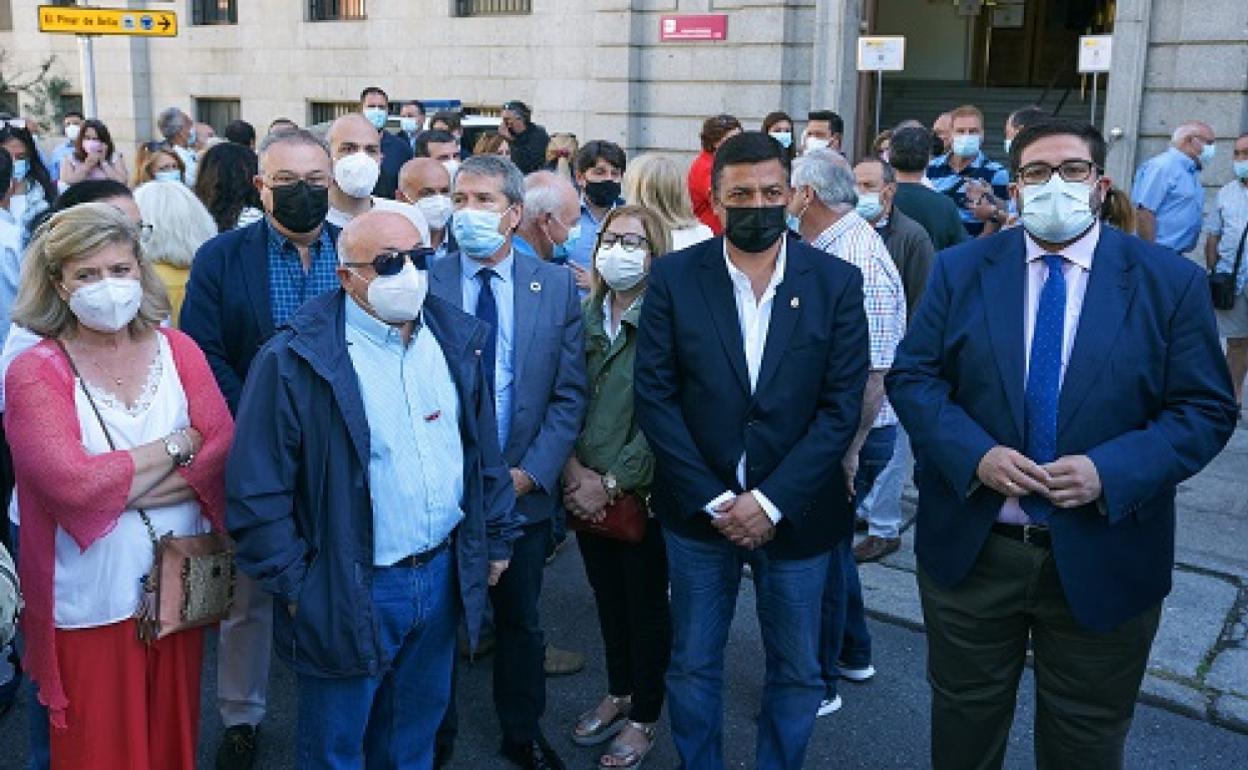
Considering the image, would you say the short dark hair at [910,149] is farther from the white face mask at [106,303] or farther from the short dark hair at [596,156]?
the white face mask at [106,303]

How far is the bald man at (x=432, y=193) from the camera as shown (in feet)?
17.5

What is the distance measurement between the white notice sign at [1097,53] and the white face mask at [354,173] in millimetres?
8140

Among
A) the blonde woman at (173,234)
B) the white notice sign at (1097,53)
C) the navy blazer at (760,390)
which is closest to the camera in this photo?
the navy blazer at (760,390)

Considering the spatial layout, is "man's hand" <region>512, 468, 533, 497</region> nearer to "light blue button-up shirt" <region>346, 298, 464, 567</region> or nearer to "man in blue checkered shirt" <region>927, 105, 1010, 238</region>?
"light blue button-up shirt" <region>346, 298, 464, 567</region>

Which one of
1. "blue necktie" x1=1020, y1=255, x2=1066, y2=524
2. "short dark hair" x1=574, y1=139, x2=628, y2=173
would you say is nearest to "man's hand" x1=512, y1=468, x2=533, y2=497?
"blue necktie" x1=1020, y1=255, x2=1066, y2=524

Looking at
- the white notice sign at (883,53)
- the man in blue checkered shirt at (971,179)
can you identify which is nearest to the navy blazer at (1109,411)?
the man in blue checkered shirt at (971,179)

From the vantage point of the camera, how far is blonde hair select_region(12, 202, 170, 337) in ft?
10.1

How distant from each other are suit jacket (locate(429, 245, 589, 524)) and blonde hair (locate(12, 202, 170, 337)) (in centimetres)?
100

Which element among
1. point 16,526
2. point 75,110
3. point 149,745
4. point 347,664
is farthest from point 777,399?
point 75,110

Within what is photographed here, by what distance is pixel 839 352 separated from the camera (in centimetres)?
342

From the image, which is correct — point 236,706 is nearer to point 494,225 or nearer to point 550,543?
point 550,543

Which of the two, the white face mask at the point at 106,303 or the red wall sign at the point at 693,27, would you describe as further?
the red wall sign at the point at 693,27

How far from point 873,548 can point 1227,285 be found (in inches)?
150

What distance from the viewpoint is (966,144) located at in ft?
26.8
